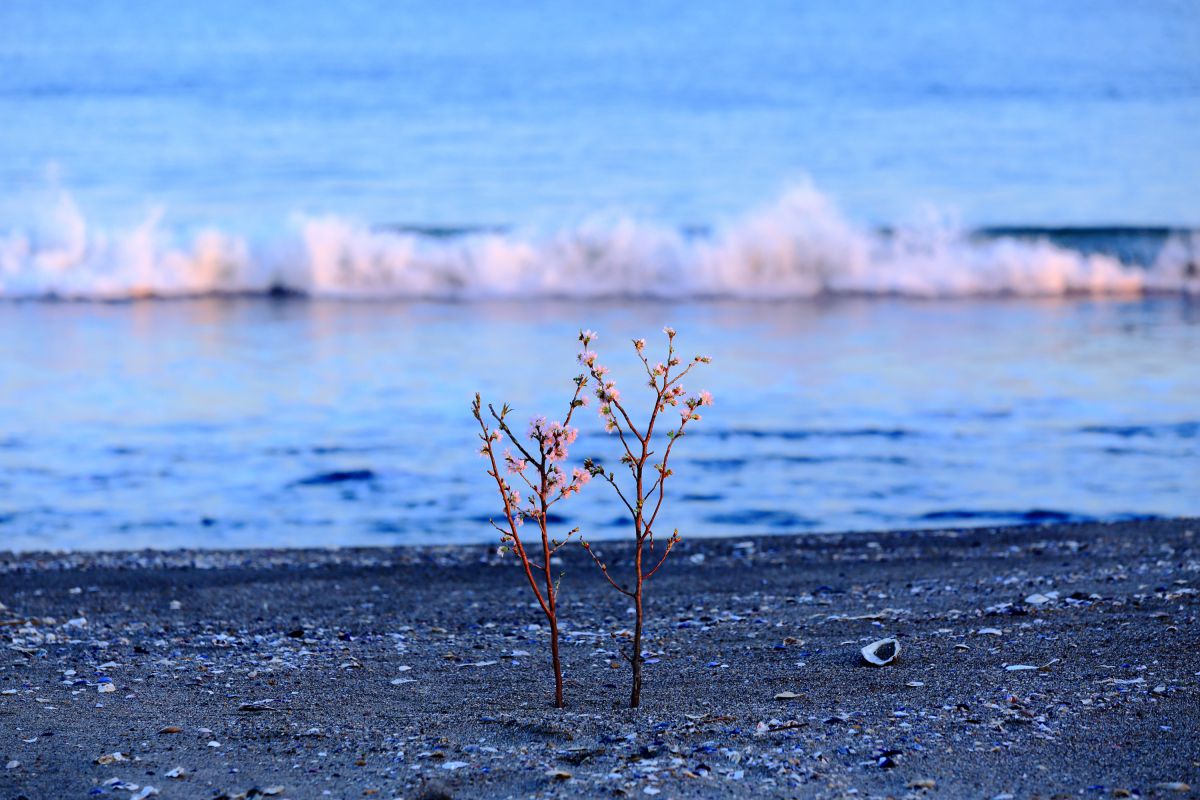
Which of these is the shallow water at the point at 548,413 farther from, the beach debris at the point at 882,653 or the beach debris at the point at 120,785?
the beach debris at the point at 120,785

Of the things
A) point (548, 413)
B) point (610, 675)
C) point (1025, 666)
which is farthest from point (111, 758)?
point (548, 413)

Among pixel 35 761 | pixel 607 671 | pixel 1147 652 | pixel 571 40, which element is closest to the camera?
pixel 35 761

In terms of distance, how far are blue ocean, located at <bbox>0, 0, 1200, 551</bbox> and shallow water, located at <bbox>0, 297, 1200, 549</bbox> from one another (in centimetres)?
5

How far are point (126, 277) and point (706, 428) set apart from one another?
1222 centimetres

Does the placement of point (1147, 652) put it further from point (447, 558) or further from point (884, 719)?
point (447, 558)

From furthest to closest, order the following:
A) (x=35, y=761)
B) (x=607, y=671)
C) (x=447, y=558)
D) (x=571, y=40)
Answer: (x=571, y=40) < (x=447, y=558) < (x=607, y=671) < (x=35, y=761)

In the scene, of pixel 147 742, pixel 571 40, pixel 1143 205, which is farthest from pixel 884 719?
pixel 571 40

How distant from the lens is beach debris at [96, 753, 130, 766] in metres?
3.80

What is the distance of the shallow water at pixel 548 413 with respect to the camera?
8227 millimetres

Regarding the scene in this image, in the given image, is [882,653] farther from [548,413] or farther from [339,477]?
[548,413]

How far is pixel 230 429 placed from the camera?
10586mm

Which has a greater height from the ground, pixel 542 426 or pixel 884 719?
pixel 542 426

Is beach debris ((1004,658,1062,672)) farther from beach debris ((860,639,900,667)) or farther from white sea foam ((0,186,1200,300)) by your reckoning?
white sea foam ((0,186,1200,300))

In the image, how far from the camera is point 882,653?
15.5 feet
